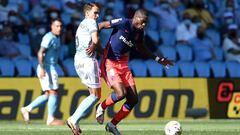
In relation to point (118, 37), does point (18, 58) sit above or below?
below

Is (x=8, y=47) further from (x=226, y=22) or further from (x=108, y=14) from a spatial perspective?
(x=226, y=22)

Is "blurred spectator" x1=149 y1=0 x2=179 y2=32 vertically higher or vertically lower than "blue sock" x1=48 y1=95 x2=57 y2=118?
higher

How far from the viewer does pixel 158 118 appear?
21172mm

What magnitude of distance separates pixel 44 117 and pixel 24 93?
0.75m

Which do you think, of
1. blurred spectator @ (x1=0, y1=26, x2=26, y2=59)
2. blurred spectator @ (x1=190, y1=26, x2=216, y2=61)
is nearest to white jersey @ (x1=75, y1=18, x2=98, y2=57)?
blurred spectator @ (x1=0, y1=26, x2=26, y2=59)

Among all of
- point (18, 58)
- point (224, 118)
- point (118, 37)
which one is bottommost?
point (224, 118)

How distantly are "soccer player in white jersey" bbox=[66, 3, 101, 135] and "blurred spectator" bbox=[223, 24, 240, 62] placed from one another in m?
10.4

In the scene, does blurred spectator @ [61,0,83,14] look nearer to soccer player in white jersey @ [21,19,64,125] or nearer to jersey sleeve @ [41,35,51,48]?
soccer player in white jersey @ [21,19,64,125]

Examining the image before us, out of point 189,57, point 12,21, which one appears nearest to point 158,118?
point 189,57

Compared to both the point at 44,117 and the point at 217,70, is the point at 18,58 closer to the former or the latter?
the point at 44,117

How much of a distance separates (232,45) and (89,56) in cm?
1076

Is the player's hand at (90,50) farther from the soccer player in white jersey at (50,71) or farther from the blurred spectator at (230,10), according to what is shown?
the blurred spectator at (230,10)

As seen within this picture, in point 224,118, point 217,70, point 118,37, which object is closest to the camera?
point 118,37

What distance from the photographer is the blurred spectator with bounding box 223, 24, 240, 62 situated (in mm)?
24094
